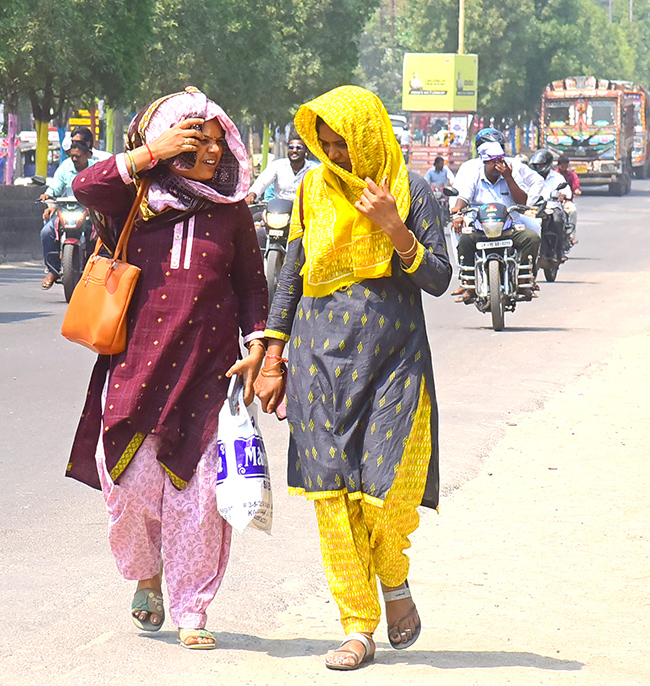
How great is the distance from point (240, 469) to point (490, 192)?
8.79 meters

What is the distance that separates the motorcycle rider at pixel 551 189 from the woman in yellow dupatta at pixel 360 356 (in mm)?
13159

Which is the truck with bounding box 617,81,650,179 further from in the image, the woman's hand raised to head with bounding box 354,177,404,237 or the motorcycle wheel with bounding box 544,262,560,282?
the woman's hand raised to head with bounding box 354,177,404,237

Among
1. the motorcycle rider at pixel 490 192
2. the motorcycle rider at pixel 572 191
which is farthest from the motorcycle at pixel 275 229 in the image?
the motorcycle rider at pixel 572 191

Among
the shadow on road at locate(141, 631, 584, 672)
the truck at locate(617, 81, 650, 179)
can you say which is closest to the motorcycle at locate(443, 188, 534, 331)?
the shadow on road at locate(141, 631, 584, 672)

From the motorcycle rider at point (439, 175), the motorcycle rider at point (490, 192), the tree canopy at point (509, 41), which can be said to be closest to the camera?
the motorcycle rider at point (490, 192)

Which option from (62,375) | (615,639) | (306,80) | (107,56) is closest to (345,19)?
(306,80)

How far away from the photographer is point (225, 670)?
3922 mm

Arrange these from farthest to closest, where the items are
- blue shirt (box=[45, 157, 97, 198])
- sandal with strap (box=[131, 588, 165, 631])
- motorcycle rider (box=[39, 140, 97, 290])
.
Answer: blue shirt (box=[45, 157, 97, 198]), motorcycle rider (box=[39, 140, 97, 290]), sandal with strap (box=[131, 588, 165, 631])

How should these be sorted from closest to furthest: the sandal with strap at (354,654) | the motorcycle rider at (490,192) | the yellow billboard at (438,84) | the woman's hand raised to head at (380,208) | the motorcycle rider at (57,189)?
the woman's hand raised to head at (380,208)
the sandal with strap at (354,654)
the motorcycle rider at (490,192)
the motorcycle rider at (57,189)
the yellow billboard at (438,84)

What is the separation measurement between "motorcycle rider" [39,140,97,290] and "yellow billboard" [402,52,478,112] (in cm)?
3677

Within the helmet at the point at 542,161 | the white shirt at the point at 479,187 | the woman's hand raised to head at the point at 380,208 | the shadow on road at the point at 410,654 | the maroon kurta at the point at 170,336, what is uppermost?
the woman's hand raised to head at the point at 380,208

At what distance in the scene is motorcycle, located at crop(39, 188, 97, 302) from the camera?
1311 centimetres

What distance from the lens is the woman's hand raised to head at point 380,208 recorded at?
3799 mm

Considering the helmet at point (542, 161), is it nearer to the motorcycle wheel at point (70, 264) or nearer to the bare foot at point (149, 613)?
the motorcycle wheel at point (70, 264)
